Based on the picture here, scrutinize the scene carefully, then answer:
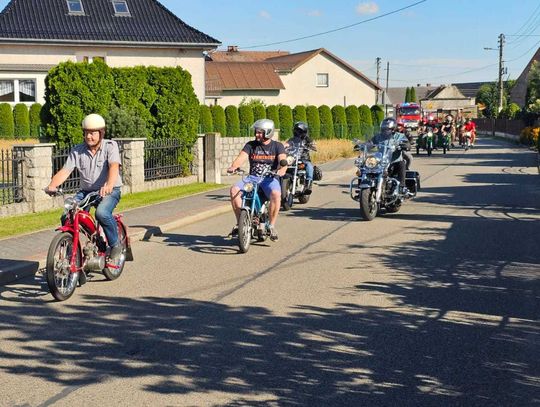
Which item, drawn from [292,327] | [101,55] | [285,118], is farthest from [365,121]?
[292,327]

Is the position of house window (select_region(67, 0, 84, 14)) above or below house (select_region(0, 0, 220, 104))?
above

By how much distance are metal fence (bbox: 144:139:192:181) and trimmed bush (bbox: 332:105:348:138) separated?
28.6 meters

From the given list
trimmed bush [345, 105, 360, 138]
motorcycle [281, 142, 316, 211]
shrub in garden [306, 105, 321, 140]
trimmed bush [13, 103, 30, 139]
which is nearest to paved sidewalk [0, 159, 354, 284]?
motorcycle [281, 142, 316, 211]

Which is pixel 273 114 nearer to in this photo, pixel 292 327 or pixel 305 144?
pixel 305 144

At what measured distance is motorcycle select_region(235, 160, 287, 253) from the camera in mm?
11266

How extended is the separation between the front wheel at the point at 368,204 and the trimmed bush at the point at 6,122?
28.0 meters

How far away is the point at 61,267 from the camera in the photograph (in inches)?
325

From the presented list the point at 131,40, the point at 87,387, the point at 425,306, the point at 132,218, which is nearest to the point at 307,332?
the point at 425,306

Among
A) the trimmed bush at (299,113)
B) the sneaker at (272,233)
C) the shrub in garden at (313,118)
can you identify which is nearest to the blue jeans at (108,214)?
the sneaker at (272,233)

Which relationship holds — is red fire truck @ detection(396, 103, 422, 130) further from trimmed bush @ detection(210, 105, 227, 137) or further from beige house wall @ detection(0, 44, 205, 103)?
beige house wall @ detection(0, 44, 205, 103)

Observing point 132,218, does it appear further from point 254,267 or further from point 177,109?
point 177,109

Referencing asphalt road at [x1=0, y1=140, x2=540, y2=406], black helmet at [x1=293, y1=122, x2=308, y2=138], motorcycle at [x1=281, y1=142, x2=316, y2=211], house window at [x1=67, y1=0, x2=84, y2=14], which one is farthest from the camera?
house window at [x1=67, y1=0, x2=84, y2=14]

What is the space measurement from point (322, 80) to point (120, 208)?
56738mm

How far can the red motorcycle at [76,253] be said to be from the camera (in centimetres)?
817
